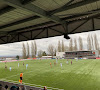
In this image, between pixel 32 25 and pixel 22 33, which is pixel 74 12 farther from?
pixel 22 33

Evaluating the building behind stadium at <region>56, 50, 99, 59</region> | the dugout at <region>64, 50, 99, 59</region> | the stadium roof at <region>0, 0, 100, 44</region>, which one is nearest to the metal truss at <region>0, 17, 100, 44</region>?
the stadium roof at <region>0, 0, 100, 44</region>

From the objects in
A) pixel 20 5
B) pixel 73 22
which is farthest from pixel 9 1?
pixel 73 22

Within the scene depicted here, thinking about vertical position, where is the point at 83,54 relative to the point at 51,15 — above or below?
below

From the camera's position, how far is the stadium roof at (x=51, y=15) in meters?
4.96

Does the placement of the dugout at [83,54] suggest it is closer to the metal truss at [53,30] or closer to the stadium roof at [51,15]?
the metal truss at [53,30]

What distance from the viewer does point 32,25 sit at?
8.07 m

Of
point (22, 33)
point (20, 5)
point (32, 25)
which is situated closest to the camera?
point (20, 5)

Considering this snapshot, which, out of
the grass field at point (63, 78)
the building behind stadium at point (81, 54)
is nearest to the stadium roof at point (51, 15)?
the grass field at point (63, 78)

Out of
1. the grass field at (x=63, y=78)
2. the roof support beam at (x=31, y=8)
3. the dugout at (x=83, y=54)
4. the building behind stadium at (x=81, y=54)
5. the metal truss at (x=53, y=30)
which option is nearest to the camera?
the roof support beam at (x=31, y=8)

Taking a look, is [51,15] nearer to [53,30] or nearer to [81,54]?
[53,30]

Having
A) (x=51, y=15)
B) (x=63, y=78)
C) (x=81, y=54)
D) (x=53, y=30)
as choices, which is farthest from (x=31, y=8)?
(x=81, y=54)

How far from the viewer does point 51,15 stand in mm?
5984

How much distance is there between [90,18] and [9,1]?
4.96 m

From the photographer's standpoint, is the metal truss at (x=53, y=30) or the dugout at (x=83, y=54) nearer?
the metal truss at (x=53, y=30)
